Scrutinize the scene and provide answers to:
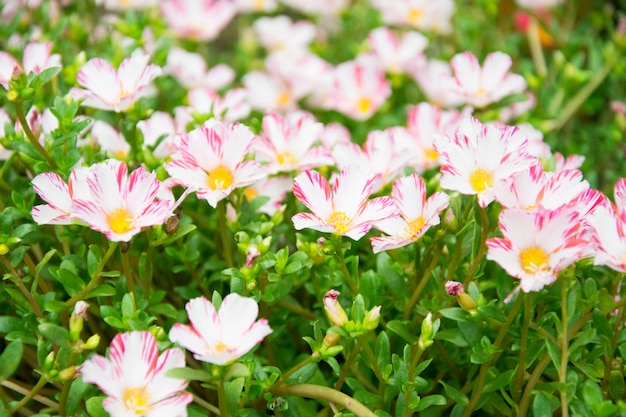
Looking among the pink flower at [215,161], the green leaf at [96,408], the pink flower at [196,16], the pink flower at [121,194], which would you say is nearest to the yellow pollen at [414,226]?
the pink flower at [215,161]

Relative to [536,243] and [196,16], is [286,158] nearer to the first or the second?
[536,243]

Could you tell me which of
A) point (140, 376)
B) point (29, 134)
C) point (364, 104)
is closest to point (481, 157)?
point (140, 376)

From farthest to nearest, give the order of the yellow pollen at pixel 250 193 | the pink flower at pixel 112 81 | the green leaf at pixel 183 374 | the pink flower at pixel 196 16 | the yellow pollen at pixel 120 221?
the pink flower at pixel 196 16, the yellow pollen at pixel 250 193, the pink flower at pixel 112 81, the yellow pollen at pixel 120 221, the green leaf at pixel 183 374

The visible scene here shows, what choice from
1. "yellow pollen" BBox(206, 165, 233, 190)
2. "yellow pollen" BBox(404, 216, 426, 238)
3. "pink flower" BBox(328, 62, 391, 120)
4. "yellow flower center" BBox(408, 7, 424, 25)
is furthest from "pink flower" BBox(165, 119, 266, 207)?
"yellow flower center" BBox(408, 7, 424, 25)

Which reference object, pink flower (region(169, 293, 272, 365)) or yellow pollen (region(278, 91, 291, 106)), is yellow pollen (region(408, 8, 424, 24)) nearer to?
yellow pollen (region(278, 91, 291, 106))

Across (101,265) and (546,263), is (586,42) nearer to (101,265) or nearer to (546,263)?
(546,263)

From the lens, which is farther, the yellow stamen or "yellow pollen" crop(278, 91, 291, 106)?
"yellow pollen" crop(278, 91, 291, 106)

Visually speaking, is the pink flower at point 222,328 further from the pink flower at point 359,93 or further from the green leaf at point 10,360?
the pink flower at point 359,93
